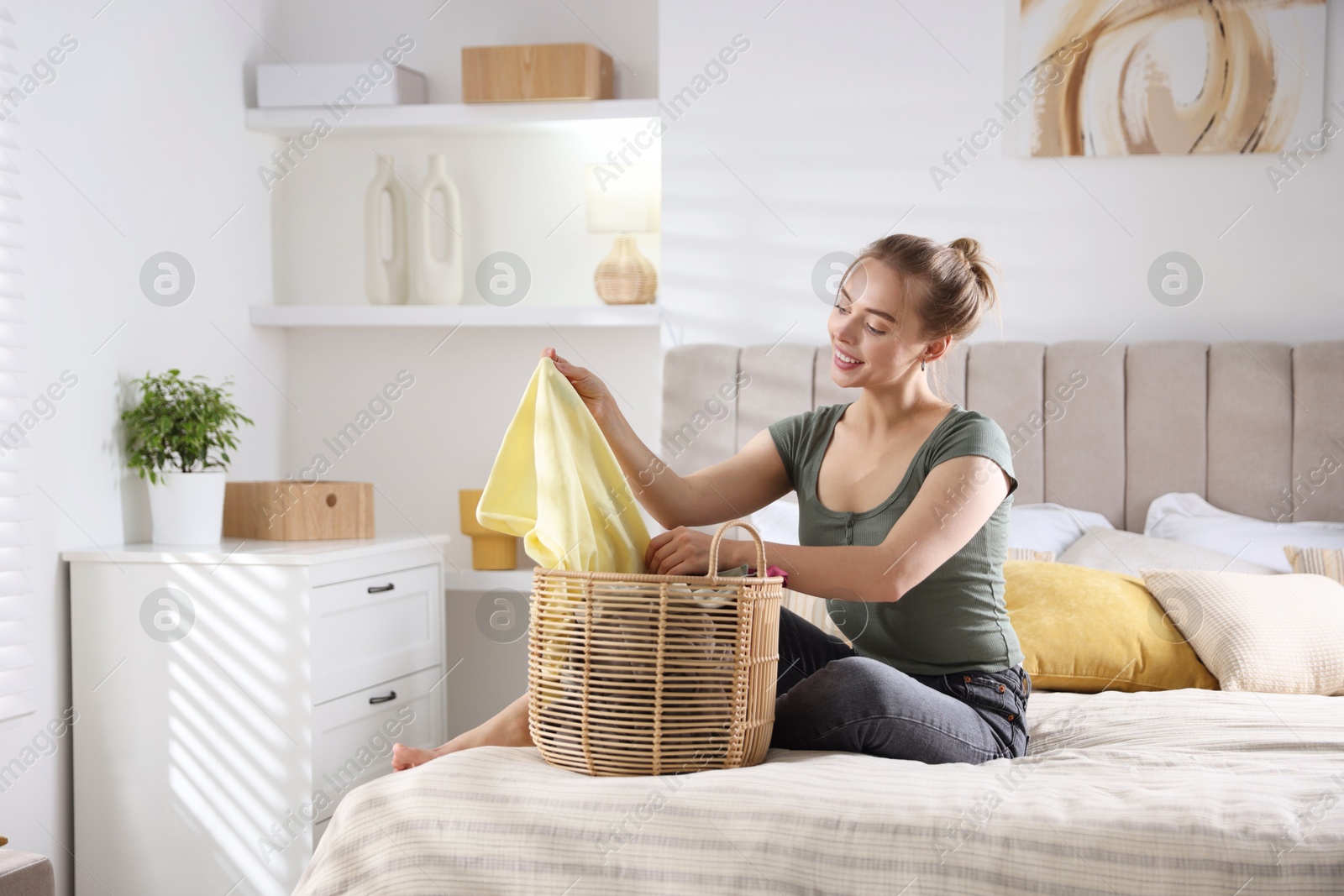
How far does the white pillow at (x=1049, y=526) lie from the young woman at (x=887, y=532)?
0.87m

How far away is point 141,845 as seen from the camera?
94.7 inches

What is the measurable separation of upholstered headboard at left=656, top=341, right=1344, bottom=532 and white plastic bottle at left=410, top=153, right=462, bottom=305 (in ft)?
3.06

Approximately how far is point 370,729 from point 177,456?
2.48 ft

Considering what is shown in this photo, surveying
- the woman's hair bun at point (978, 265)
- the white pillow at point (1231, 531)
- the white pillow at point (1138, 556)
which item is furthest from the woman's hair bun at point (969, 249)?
the white pillow at point (1231, 531)

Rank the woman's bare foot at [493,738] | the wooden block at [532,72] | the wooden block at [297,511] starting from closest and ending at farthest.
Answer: the woman's bare foot at [493,738]
the wooden block at [297,511]
the wooden block at [532,72]

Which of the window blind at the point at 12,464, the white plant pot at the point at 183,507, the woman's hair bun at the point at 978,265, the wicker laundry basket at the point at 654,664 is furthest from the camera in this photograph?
the white plant pot at the point at 183,507

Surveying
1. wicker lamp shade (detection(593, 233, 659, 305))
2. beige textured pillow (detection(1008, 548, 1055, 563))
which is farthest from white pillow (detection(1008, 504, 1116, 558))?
wicker lamp shade (detection(593, 233, 659, 305))

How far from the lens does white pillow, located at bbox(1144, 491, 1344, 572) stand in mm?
2451

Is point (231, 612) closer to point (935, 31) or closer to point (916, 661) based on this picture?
point (916, 661)

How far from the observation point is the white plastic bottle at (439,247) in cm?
316

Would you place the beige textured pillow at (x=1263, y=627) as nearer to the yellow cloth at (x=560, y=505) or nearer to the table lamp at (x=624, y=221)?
the yellow cloth at (x=560, y=505)

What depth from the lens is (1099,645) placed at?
2.07 metres

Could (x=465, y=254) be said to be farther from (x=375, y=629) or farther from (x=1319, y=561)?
(x=1319, y=561)

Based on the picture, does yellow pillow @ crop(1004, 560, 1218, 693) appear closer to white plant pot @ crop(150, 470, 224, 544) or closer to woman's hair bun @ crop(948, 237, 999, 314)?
woman's hair bun @ crop(948, 237, 999, 314)
